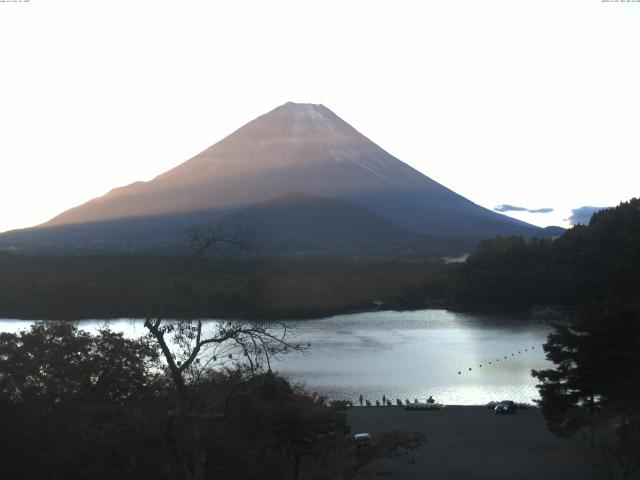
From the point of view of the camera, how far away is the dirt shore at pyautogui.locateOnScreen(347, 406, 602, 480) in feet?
20.8

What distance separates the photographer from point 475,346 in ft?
50.9

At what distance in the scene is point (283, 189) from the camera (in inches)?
1917

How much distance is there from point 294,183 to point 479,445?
4293 cm

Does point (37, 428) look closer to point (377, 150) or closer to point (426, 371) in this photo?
point (426, 371)

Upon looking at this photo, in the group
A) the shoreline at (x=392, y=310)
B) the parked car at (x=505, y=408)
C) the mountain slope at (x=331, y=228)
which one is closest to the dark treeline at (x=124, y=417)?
the parked car at (x=505, y=408)

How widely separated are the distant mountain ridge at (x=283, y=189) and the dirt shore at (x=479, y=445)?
107 ft

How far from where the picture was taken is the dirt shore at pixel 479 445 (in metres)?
6.33

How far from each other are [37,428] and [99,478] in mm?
661

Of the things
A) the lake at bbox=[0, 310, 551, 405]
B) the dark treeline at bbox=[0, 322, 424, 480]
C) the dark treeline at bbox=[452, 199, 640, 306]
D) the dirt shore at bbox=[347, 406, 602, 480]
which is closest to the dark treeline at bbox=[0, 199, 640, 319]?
the dark treeline at bbox=[452, 199, 640, 306]

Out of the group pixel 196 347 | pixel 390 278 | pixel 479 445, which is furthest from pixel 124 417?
pixel 390 278

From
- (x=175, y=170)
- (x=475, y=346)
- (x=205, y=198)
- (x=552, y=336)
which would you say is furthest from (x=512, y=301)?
(x=175, y=170)

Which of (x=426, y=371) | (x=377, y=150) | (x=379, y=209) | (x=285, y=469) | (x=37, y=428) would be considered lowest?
(x=426, y=371)

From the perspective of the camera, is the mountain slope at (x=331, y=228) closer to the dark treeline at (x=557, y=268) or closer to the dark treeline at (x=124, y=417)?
the dark treeline at (x=557, y=268)

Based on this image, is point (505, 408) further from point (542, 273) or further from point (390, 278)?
point (390, 278)
